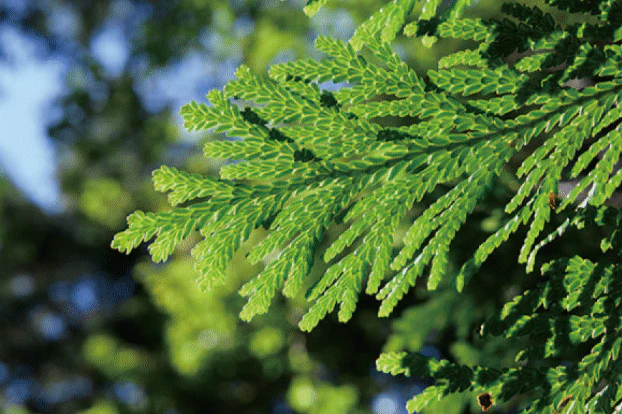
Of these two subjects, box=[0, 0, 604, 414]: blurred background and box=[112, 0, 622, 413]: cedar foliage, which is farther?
box=[0, 0, 604, 414]: blurred background

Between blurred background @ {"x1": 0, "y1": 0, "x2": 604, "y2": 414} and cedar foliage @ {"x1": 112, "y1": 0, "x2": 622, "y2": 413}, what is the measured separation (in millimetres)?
A: 193

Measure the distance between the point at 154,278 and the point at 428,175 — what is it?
443cm

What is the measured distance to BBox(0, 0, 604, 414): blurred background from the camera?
333cm

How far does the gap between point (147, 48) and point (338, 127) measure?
705cm

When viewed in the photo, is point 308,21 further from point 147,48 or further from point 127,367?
point 127,367

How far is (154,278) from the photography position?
5078 mm

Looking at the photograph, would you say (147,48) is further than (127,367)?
Yes

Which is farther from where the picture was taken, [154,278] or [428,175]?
[154,278]

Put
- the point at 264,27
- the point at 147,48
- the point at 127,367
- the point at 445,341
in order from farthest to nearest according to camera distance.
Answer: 1. the point at 147,48
2. the point at 127,367
3. the point at 264,27
4. the point at 445,341

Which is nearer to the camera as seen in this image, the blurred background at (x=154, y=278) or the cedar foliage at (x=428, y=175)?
the cedar foliage at (x=428, y=175)

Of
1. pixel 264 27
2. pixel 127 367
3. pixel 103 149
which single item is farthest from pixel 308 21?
pixel 103 149

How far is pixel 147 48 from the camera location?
7387 mm

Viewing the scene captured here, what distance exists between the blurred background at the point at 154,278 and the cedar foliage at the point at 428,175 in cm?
19

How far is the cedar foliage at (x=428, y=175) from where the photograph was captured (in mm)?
979
